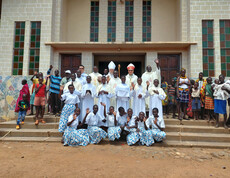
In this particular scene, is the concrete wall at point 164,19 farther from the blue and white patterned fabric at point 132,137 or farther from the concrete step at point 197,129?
the blue and white patterned fabric at point 132,137

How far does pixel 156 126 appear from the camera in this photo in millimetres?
5270

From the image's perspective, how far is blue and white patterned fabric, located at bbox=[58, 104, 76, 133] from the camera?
531 centimetres

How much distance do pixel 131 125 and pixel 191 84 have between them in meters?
3.21

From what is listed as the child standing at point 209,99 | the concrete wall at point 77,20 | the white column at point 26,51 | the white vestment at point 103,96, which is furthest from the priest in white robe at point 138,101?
the white column at point 26,51

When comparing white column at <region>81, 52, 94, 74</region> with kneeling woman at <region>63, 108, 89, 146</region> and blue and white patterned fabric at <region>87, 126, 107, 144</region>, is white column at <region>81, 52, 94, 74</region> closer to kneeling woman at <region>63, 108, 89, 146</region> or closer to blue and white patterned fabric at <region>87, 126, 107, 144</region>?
kneeling woman at <region>63, 108, 89, 146</region>

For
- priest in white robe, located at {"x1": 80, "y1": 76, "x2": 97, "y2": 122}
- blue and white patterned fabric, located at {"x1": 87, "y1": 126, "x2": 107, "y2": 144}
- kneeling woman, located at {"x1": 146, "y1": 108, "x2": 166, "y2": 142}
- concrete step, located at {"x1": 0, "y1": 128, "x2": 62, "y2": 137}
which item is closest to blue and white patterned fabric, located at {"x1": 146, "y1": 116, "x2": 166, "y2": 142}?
kneeling woman, located at {"x1": 146, "y1": 108, "x2": 166, "y2": 142}

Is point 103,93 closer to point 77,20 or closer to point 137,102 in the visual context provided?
point 137,102

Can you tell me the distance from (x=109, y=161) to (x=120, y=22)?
8254 millimetres

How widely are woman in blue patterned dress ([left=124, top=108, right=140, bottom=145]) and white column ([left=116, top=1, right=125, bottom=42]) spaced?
19.9 feet

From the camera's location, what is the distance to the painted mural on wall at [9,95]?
29.3 ft

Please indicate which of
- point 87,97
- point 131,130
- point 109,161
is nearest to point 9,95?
point 87,97

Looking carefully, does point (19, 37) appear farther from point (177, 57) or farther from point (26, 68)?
point (177, 57)

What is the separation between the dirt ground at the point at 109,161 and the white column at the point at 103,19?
6874mm

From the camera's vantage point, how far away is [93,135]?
520 centimetres
